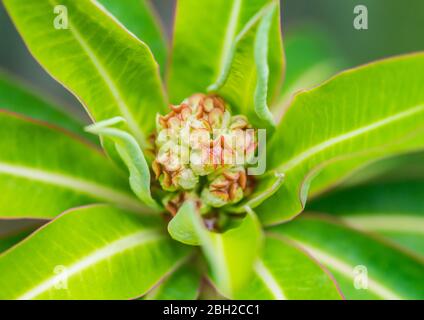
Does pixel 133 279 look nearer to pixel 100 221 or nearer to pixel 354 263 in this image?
pixel 100 221

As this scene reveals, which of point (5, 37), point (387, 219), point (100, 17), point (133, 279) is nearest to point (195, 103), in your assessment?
point (100, 17)

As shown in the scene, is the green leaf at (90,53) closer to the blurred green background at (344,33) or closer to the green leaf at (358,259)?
the green leaf at (358,259)

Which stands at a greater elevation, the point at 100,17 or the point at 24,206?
the point at 100,17

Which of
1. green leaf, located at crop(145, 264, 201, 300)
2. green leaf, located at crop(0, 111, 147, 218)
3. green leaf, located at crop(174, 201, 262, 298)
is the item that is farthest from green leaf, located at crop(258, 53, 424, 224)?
green leaf, located at crop(0, 111, 147, 218)

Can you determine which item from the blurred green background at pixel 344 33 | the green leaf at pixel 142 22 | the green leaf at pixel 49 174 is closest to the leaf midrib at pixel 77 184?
the green leaf at pixel 49 174

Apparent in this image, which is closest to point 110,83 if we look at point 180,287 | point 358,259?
point 180,287

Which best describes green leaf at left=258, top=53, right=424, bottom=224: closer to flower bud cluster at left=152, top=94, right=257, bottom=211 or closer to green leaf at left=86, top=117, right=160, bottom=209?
flower bud cluster at left=152, top=94, right=257, bottom=211

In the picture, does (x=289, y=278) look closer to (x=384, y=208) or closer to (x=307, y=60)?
(x=384, y=208)
